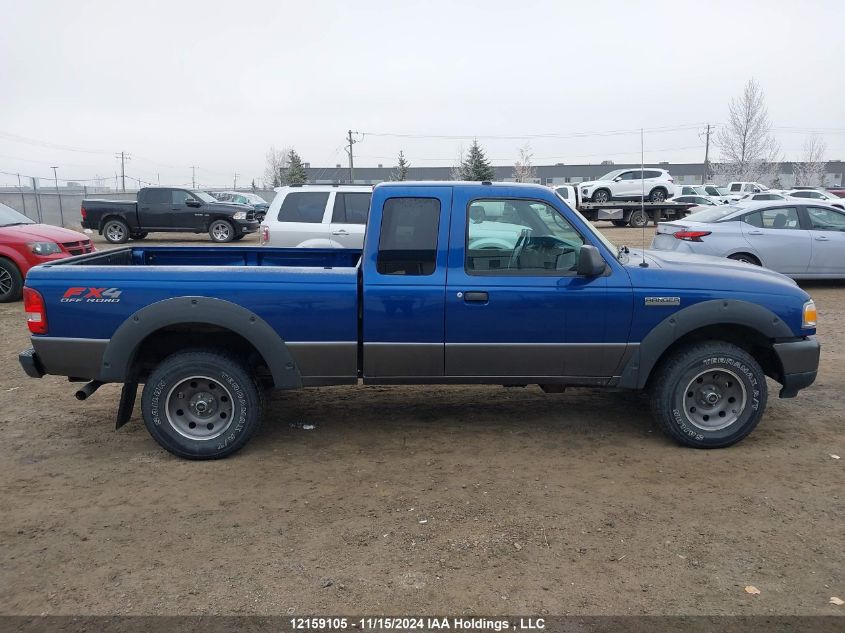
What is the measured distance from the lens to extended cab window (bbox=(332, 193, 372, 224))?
1041 centimetres

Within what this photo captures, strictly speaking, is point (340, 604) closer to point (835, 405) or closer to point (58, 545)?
point (58, 545)

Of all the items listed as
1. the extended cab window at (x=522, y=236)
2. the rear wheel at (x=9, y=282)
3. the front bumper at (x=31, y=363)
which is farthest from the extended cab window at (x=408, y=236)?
the rear wheel at (x=9, y=282)

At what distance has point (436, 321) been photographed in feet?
15.9

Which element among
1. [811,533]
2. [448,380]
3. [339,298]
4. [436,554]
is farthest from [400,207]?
[811,533]

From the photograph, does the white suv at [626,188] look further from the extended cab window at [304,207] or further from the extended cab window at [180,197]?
the extended cab window at [304,207]

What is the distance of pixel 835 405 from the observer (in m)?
6.06

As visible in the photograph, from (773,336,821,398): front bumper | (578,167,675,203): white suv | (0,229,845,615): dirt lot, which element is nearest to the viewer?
(0,229,845,615): dirt lot

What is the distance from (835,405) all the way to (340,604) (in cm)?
489

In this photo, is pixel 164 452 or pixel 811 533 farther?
pixel 164 452

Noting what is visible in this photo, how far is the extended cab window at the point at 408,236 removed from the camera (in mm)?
4895

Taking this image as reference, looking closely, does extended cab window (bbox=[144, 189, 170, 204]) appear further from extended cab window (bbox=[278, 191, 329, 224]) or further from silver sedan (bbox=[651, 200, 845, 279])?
silver sedan (bbox=[651, 200, 845, 279])

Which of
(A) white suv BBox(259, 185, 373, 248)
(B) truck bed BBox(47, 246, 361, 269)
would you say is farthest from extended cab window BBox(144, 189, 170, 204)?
(B) truck bed BBox(47, 246, 361, 269)

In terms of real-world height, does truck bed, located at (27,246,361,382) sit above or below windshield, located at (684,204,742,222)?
below

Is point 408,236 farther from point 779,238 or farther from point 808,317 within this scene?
point 779,238
